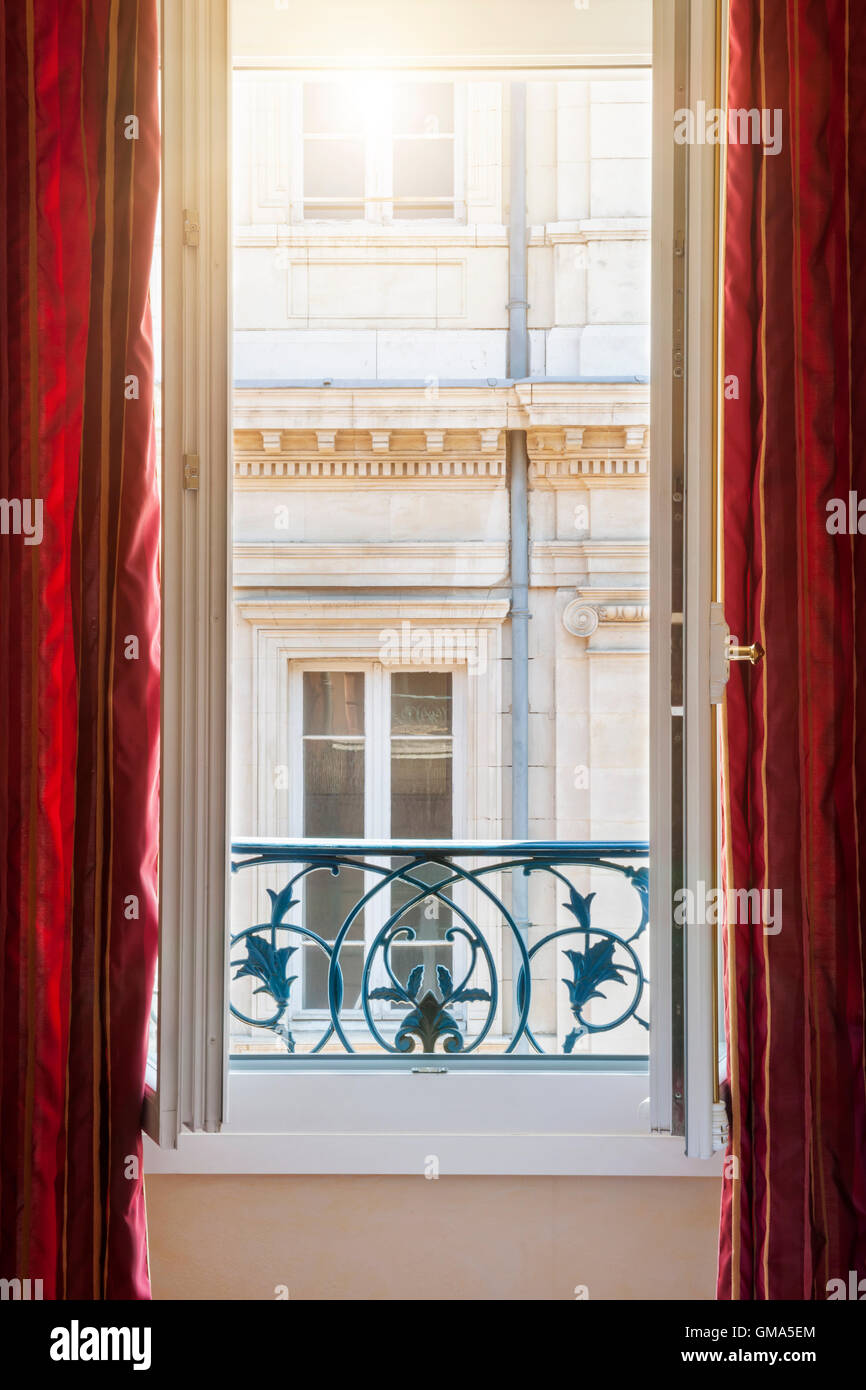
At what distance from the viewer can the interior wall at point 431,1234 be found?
161 cm

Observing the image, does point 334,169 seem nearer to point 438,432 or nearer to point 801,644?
point 438,432

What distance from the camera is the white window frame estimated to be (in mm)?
1530

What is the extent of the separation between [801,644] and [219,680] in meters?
0.89

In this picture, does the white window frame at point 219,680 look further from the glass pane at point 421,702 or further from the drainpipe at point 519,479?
the glass pane at point 421,702

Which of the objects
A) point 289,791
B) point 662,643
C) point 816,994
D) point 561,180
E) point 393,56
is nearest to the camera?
point 816,994

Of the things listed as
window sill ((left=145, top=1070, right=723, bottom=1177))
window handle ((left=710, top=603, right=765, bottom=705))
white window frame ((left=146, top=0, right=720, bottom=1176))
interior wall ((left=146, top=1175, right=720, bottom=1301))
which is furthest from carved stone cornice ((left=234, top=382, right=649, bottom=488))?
interior wall ((left=146, top=1175, right=720, bottom=1301))

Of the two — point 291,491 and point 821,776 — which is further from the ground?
point 291,491

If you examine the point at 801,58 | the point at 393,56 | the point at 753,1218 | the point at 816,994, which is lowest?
the point at 753,1218

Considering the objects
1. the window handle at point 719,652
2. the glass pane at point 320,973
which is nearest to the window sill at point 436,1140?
the window handle at point 719,652

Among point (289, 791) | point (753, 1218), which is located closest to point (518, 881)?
point (289, 791)

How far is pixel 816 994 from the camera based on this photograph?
1.44 metres

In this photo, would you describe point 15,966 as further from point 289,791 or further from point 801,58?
point 289,791

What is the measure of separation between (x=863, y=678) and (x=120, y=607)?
3.63ft

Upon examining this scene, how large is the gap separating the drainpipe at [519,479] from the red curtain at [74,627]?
7.60 feet
